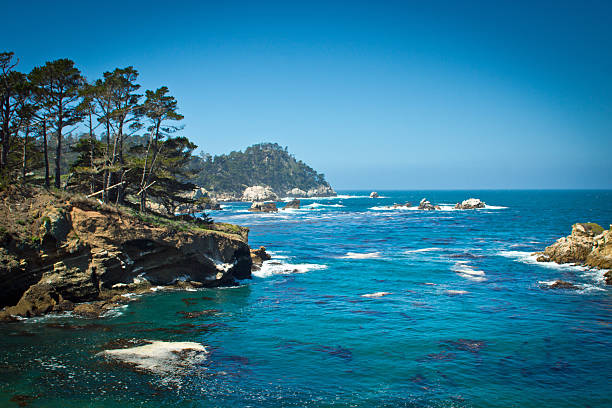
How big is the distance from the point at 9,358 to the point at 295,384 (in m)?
11.3

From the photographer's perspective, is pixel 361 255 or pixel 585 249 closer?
pixel 585 249

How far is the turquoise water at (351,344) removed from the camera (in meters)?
13.5

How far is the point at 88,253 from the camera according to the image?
23922 millimetres

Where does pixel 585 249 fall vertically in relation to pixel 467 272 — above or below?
above

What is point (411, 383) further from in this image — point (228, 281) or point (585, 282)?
point (585, 282)

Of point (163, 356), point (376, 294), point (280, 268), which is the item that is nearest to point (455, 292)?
point (376, 294)

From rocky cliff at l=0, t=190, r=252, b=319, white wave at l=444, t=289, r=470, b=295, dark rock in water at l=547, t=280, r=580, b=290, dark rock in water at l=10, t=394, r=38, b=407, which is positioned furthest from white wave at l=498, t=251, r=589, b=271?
dark rock in water at l=10, t=394, r=38, b=407

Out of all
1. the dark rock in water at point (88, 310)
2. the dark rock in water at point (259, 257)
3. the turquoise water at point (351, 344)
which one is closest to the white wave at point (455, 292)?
the turquoise water at point (351, 344)

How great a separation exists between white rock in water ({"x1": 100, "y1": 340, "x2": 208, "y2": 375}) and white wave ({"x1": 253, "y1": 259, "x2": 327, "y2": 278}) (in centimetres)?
1630

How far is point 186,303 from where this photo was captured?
24562mm

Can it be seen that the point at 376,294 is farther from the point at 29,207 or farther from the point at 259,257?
the point at 29,207

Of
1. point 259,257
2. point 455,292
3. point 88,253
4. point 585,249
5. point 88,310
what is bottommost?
point 455,292

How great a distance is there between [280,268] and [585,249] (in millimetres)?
27981

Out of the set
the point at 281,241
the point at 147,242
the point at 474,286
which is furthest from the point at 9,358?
the point at 281,241
